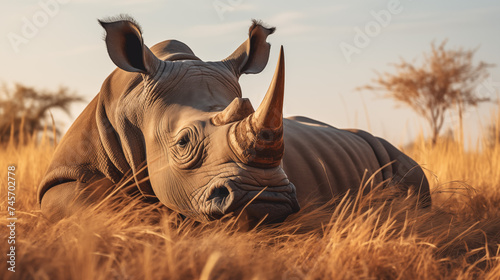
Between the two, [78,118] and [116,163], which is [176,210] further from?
[78,118]

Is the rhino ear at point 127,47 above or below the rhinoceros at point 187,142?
above

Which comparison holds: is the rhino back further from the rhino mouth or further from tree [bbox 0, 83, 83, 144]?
tree [bbox 0, 83, 83, 144]

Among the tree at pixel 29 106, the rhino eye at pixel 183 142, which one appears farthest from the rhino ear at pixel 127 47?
the tree at pixel 29 106

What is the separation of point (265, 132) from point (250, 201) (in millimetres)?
308

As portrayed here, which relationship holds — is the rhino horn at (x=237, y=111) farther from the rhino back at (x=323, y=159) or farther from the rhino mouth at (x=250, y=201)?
the rhino back at (x=323, y=159)

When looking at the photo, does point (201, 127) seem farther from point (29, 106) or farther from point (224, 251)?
point (29, 106)

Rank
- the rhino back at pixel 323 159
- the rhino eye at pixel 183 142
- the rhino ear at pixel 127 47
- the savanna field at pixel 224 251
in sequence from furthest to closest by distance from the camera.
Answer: the rhino back at pixel 323 159 < the rhino ear at pixel 127 47 < the rhino eye at pixel 183 142 < the savanna field at pixel 224 251

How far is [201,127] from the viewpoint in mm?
2812

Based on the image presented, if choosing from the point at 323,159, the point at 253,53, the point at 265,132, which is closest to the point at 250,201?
the point at 265,132

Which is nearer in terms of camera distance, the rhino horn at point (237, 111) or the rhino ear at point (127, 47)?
the rhino horn at point (237, 111)

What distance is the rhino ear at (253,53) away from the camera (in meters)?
3.64

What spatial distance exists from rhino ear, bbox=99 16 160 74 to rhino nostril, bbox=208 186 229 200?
93 cm

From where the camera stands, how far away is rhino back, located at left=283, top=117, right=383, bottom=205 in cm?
389

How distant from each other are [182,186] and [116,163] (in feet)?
2.14
